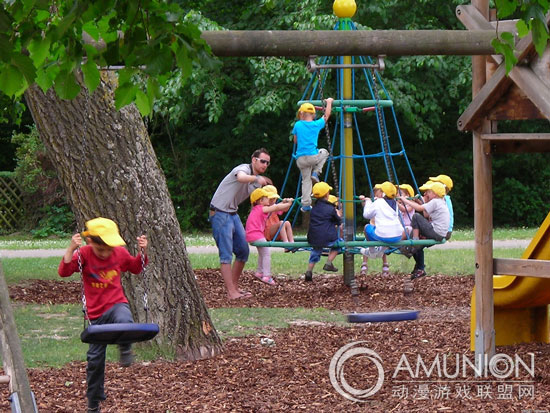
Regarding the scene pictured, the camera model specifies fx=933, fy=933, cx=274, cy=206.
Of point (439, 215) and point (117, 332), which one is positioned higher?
point (439, 215)

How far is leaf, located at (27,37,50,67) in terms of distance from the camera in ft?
13.8

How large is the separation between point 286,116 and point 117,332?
67.9 ft

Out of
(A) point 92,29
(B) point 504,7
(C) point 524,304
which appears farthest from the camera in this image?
(C) point 524,304

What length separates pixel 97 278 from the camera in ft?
19.9

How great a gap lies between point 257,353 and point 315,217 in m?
3.81

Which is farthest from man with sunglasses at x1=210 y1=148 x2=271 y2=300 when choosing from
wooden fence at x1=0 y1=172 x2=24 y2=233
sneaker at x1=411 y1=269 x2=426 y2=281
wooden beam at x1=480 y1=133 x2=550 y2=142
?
wooden fence at x1=0 y1=172 x2=24 y2=233

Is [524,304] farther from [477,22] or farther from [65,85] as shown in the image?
[65,85]

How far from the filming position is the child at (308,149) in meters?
11.2

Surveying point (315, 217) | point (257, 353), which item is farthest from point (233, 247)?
point (257, 353)

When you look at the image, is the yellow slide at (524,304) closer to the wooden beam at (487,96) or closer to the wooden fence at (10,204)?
the wooden beam at (487,96)

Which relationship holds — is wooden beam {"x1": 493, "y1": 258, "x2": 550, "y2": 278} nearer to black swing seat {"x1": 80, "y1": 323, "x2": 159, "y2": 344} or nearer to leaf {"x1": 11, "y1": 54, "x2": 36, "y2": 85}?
black swing seat {"x1": 80, "y1": 323, "x2": 159, "y2": 344}

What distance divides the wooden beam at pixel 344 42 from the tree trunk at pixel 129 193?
6.35 feet

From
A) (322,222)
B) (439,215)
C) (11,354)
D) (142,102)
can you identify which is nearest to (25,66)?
Answer: (142,102)

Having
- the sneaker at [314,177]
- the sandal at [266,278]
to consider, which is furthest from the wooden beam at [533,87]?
the sandal at [266,278]
